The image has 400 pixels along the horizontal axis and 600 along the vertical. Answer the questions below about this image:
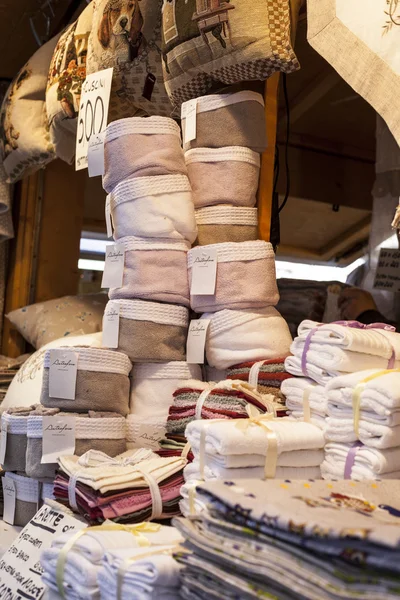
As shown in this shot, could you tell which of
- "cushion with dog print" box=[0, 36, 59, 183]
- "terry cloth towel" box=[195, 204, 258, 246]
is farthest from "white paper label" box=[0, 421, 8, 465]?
"cushion with dog print" box=[0, 36, 59, 183]

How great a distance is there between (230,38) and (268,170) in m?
0.39

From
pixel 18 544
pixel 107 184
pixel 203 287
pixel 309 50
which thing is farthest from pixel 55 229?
pixel 18 544

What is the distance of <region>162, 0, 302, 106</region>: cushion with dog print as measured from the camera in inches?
63.2

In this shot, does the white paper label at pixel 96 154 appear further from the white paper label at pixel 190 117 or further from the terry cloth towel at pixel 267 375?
the terry cloth towel at pixel 267 375

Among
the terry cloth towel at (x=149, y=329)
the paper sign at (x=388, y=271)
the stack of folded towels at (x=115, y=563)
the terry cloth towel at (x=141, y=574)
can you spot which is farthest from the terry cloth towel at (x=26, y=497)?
the paper sign at (x=388, y=271)

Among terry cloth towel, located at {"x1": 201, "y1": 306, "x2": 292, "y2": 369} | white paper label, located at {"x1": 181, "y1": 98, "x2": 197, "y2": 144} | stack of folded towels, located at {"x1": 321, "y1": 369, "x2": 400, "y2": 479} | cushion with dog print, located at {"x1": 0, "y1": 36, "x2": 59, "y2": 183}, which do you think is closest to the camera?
stack of folded towels, located at {"x1": 321, "y1": 369, "x2": 400, "y2": 479}

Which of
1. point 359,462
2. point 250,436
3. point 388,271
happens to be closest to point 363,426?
point 359,462

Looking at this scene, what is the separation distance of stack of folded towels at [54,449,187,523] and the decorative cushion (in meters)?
1.27

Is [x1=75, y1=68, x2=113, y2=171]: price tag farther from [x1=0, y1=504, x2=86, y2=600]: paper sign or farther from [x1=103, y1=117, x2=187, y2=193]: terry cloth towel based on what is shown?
[x1=0, y1=504, x2=86, y2=600]: paper sign

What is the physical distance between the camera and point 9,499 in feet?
6.36

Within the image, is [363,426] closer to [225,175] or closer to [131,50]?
[225,175]

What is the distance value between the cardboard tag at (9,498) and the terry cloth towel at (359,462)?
2.93 ft

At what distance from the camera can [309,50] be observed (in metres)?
2.96

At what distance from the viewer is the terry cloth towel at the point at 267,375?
162 centimetres
